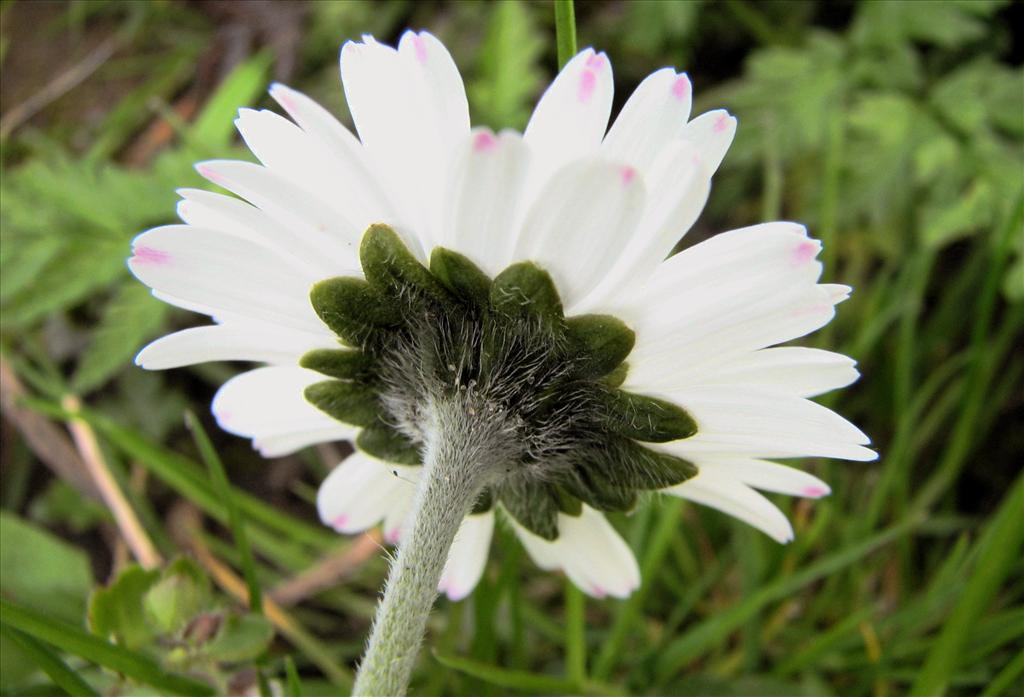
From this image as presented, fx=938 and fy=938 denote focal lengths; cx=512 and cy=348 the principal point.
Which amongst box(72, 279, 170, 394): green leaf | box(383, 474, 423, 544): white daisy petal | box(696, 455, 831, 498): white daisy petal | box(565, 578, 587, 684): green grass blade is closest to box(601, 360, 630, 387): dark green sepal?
box(696, 455, 831, 498): white daisy petal

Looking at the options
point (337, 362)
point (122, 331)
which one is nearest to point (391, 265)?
point (337, 362)

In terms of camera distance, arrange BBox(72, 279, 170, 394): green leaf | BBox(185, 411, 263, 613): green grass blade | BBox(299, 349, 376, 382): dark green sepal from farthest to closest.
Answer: BBox(72, 279, 170, 394): green leaf
BBox(185, 411, 263, 613): green grass blade
BBox(299, 349, 376, 382): dark green sepal

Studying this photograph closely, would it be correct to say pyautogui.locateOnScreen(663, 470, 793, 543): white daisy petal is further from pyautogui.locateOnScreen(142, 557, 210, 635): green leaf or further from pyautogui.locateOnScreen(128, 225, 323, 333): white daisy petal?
pyautogui.locateOnScreen(142, 557, 210, 635): green leaf

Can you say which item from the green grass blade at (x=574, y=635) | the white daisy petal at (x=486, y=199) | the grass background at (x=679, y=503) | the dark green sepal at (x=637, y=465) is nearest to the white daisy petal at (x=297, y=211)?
the white daisy petal at (x=486, y=199)

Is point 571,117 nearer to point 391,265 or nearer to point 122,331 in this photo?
point 391,265

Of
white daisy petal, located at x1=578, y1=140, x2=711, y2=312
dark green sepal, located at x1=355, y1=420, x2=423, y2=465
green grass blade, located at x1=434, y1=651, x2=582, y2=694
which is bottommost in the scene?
green grass blade, located at x1=434, y1=651, x2=582, y2=694

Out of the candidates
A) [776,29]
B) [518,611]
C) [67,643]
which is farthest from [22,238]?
[776,29]

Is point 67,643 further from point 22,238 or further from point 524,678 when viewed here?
point 22,238
